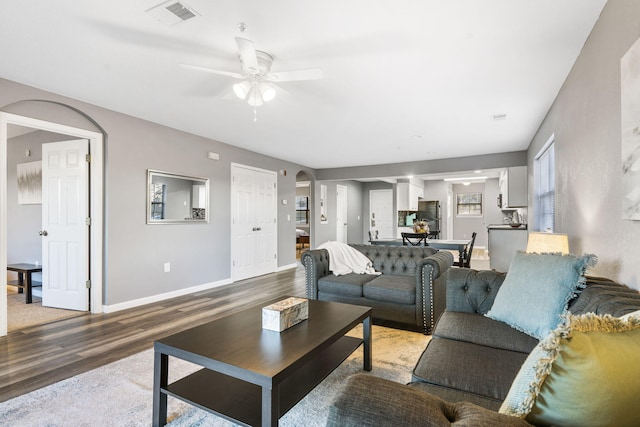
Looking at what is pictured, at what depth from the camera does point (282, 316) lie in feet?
5.93

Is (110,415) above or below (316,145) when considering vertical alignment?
below

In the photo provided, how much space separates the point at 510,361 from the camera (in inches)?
55.8

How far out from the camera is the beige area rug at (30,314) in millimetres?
3295

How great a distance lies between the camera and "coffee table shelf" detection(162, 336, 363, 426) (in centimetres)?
142

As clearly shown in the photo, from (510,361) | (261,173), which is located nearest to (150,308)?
(261,173)

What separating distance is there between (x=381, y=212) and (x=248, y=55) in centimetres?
879

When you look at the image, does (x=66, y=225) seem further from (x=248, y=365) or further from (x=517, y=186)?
(x=517, y=186)

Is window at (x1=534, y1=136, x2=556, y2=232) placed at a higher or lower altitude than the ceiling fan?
lower

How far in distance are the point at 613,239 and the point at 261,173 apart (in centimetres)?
529

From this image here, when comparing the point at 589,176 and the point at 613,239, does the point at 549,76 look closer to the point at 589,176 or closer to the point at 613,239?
the point at 589,176

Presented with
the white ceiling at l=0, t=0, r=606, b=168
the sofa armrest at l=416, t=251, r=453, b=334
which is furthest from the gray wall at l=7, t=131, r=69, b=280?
the sofa armrest at l=416, t=251, r=453, b=334

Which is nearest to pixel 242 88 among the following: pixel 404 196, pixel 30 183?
pixel 30 183

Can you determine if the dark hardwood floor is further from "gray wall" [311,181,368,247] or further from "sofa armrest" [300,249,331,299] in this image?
"gray wall" [311,181,368,247]

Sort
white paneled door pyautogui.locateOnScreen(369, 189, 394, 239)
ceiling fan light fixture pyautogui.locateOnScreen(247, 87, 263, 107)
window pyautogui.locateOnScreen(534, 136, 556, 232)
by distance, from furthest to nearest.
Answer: white paneled door pyautogui.locateOnScreen(369, 189, 394, 239) < window pyautogui.locateOnScreen(534, 136, 556, 232) < ceiling fan light fixture pyautogui.locateOnScreen(247, 87, 263, 107)
